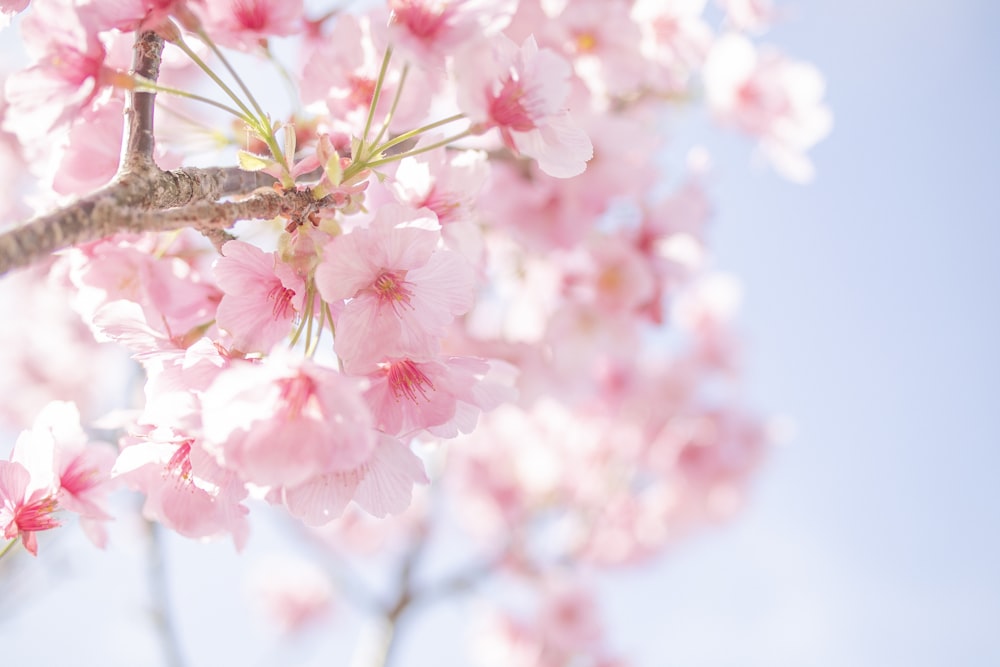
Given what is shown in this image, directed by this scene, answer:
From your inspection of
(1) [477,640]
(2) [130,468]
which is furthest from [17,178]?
(1) [477,640]

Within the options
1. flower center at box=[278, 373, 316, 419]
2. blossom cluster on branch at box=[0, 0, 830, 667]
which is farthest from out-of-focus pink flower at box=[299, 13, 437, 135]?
flower center at box=[278, 373, 316, 419]

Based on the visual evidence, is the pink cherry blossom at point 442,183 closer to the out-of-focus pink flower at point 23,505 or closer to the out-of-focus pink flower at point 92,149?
the out-of-focus pink flower at point 92,149

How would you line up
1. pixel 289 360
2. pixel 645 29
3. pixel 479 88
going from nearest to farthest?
pixel 289 360 → pixel 479 88 → pixel 645 29

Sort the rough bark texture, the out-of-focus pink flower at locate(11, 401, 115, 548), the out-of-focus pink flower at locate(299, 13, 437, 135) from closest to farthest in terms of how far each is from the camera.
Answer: the rough bark texture, the out-of-focus pink flower at locate(11, 401, 115, 548), the out-of-focus pink flower at locate(299, 13, 437, 135)

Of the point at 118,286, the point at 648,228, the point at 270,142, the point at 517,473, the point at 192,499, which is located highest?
the point at 270,142

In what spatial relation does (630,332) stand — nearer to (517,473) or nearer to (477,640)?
(517,473)

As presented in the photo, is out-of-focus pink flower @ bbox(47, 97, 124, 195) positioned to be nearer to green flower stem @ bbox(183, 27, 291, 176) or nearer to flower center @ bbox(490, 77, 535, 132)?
green flower stem @ bbox(183, 27, 291, 176)
